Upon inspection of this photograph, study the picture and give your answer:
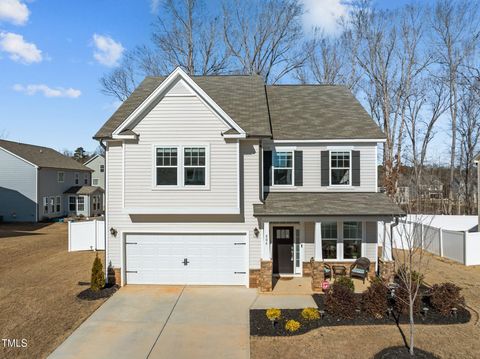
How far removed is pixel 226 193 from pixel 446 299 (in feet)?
25.7

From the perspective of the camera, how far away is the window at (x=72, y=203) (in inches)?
1459

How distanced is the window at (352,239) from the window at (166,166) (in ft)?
24.4

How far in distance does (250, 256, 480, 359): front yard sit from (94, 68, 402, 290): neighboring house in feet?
12.3

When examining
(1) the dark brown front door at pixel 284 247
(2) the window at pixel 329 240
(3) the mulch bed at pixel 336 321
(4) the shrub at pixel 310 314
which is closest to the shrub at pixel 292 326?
(3) the mulch bed at pixel 336 321

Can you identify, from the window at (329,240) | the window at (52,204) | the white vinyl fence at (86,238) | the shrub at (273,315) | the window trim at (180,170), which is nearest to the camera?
the shrub at (273,315)

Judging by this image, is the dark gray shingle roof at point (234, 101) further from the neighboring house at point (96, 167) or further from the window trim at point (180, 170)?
the neighboring house at point (96, 167)

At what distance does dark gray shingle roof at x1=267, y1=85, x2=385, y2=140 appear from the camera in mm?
14680

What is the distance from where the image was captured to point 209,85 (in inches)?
683

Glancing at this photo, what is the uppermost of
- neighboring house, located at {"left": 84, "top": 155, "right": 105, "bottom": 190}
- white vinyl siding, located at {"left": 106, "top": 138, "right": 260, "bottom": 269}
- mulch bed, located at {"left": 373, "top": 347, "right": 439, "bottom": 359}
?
neighboring house, located at {"left": 84, "top": 155, "right": 105, "bottom": 190}

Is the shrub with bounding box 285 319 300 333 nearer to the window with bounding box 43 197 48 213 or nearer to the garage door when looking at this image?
the garage door

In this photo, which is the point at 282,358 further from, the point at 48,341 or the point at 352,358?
the point at 48,341

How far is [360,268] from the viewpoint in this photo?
→ 44.5ft

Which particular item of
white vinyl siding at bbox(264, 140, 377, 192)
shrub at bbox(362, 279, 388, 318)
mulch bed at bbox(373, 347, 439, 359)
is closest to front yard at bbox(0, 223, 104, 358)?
mulch bed at bbox(373, 347, 439, 359)

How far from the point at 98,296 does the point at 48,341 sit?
131 inches
